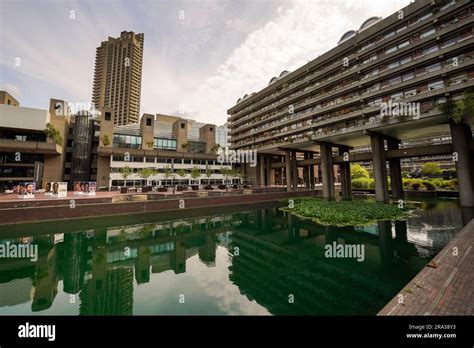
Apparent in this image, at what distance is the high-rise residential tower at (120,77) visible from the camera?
4171 inches

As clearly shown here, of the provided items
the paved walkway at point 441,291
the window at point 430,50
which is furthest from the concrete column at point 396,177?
the paved walkway at point 441,291

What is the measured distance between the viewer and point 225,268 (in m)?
10.8

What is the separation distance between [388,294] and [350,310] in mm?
2012

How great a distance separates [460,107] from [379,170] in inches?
460

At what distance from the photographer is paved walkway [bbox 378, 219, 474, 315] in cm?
500

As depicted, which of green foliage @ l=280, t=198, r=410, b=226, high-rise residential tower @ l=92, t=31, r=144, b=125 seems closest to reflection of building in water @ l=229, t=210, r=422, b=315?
green foliage @ l=280, t=198, r=410, b=226

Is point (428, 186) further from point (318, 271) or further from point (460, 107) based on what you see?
point (318, 271)

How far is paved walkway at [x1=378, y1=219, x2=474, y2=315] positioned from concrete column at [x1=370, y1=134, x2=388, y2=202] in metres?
23.4

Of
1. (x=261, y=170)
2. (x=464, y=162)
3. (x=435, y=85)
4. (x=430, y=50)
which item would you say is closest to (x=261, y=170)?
(x=261, y=170)

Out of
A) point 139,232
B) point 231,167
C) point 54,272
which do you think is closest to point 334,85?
point 231,167

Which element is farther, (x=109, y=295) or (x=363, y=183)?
(x=363, y=183)

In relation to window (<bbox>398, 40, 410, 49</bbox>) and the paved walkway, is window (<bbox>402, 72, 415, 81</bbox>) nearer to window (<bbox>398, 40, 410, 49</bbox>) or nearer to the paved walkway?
window (<bbox>398, 40, 410, 49</bbox>)

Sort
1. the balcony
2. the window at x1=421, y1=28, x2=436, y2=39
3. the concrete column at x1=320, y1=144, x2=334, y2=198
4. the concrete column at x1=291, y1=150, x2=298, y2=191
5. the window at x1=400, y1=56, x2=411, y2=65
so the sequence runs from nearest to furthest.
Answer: the window at x1=421, y1=28, x2=436, y2=39 → the window at x1=400, y1=56, x2=411, y2=65 → the balcony → the concrete column at x1=320, y1=144, x2=334, y2=198 → the concrete column at x1=291, y1=150, x2=298, y2=191
